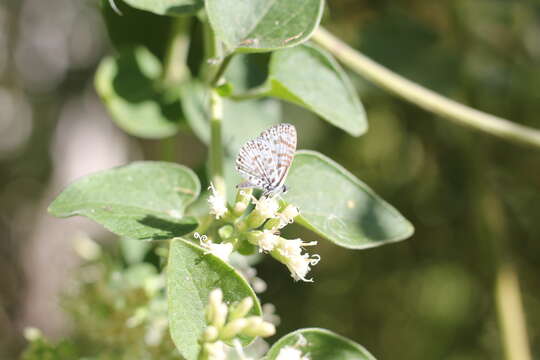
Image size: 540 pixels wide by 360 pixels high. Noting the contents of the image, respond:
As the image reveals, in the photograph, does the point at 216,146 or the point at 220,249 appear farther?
the point at 216,146

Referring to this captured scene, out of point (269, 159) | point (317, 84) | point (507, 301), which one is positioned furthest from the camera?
point (507, 301)

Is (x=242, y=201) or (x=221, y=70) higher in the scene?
(x=221, y=70)

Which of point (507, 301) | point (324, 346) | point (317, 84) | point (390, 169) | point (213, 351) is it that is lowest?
point (390, 169)

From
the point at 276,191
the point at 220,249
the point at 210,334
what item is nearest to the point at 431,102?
the point at 276,191

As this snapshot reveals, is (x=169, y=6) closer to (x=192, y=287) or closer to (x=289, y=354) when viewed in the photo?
(x=192, y=287)

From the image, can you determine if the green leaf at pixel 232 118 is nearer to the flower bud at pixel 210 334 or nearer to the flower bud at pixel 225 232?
the flower bud at pixel 225 232

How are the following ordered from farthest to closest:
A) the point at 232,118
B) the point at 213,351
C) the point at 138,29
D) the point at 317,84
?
the point at 138,29
the point at 232,118
the point at 317,84
the point at 213,351

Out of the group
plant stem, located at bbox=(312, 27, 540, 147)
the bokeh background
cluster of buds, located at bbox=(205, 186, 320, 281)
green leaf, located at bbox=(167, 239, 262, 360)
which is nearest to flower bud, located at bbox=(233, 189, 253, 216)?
cluster of buds, located at bbox=(205, 186, 320, 281)

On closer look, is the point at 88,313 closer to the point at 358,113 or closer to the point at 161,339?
the point at 161,339
